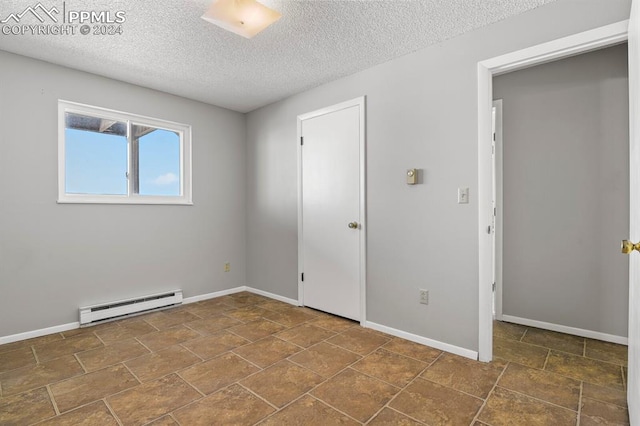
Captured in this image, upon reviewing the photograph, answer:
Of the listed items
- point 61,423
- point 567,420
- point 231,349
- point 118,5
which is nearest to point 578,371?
point 567,420

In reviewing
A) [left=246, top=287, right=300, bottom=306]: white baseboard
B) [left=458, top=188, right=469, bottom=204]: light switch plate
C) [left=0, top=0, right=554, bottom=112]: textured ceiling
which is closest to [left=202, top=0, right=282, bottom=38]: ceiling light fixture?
[left=0, top=0, right=554, bottom=112]: textured ceiling

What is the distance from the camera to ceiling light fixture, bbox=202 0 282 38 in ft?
6.47

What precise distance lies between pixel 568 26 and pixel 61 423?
12.0 ft

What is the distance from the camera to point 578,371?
7.13 ft

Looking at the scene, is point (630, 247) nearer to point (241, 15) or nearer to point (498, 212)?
point (498, 212)

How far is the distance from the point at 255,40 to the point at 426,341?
2768 mm

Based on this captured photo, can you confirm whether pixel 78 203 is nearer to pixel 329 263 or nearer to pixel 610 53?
pixel 329 263

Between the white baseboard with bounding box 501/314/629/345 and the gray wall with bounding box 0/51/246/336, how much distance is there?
3.31m

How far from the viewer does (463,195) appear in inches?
96.3

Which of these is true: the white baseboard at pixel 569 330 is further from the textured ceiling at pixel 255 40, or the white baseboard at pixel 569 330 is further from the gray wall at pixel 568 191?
the textured ceiling at pixel 255 40

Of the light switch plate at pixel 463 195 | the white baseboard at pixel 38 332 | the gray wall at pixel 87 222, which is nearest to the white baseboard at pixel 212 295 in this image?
the gray wall at pixel 87 222

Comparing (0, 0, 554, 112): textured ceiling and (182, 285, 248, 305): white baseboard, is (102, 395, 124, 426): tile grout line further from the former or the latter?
(0, 0, 554, 112): textured ceiling

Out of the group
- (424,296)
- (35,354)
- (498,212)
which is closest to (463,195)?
(424,296)

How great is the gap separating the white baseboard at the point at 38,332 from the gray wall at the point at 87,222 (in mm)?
37
